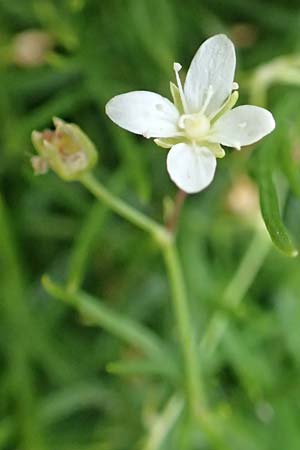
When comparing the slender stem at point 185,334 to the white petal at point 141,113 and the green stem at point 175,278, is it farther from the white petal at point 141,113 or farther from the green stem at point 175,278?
the white petal at point 141,113

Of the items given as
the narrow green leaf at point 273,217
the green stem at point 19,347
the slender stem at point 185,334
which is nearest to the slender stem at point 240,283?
the slender stem at point 185,334

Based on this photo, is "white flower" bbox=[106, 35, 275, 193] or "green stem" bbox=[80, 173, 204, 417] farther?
"green stem" bbox=[80, 173, 204, 417]

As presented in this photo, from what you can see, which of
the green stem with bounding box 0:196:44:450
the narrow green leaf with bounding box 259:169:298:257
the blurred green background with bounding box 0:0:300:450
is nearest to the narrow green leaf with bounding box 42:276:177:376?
the blurred green background with bounding box 0:0:300:450

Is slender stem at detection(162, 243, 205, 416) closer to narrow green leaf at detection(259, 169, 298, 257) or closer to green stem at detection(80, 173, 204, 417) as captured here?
green stem at detection(80, 173, 204, 417)

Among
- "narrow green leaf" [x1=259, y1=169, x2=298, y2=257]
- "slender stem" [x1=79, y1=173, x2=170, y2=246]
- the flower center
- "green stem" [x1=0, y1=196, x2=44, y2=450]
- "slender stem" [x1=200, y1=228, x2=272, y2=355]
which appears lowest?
"green stem" [x1=0, y1=196, x2=44, y2=450]

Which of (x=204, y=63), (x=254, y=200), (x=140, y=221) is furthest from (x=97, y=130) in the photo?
(x=204, y=63)

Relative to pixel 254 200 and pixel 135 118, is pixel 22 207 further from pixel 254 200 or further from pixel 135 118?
pixel 135 118

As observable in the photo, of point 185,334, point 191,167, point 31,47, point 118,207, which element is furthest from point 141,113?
point 31,47
